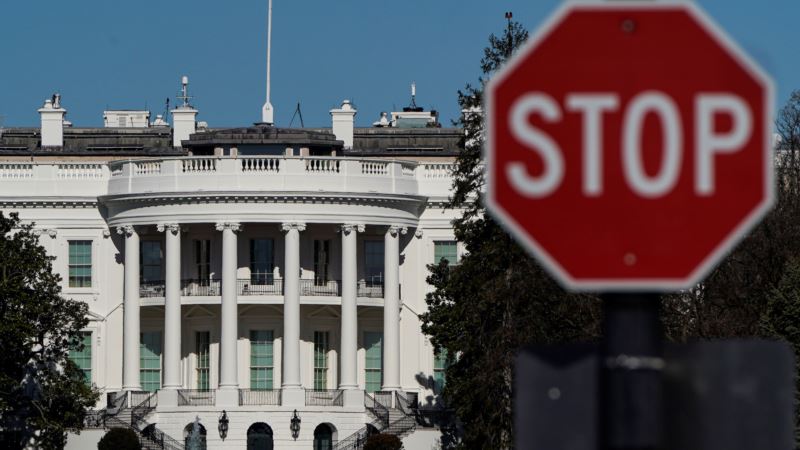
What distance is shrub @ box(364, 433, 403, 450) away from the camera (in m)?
79.4

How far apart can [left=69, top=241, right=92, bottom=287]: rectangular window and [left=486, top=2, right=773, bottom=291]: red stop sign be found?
8338 centimetres

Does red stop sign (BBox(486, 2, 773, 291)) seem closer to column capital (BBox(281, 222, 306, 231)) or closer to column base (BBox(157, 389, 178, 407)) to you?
column base (BBox(157, 389, 178, 407))

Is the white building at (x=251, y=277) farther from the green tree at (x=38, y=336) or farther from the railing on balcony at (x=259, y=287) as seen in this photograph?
the green tree at (x=38, y=336)

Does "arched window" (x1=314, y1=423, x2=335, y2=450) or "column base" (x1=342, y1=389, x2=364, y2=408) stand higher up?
"column base" (x1=342, y1=389, x2=364, y2=408)

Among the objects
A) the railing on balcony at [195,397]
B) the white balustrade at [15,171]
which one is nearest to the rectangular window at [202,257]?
the railing on balcony at [195,397]

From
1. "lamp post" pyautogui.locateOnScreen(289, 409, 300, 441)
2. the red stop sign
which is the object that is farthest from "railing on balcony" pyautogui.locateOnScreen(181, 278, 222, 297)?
the red stop sign

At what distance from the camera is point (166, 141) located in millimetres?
96312

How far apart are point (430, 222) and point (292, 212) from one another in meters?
6.53

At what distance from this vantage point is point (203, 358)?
88.5 metres

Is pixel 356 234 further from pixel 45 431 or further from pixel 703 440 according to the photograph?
pixel 703 440

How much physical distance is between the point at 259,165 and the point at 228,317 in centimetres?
585

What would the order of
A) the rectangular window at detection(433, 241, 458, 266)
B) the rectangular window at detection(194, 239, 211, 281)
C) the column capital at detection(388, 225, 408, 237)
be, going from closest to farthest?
the column capital at detection(388, 225, 408, 237)
the rectangular window at detection(194, 239, 211, 281)
the rectangular window at detection(433, 241, 458, 266)

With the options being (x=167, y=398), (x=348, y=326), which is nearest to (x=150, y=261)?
(x=167, y=398)

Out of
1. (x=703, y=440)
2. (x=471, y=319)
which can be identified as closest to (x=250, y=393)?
(x=471, y=319)
